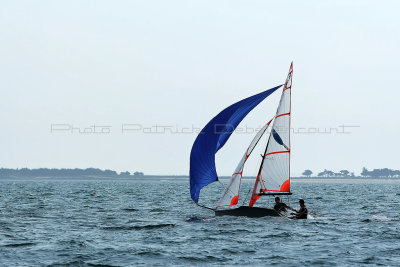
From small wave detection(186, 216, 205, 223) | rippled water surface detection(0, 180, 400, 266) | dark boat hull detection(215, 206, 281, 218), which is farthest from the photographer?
small wave detection(186, 216, 205, 223)

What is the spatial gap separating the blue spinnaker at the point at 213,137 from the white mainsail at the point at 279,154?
121 centimetres

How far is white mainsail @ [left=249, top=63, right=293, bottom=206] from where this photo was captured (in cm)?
2417

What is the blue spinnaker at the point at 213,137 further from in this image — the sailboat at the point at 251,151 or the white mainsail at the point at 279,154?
the white mainsail at the point at 279,154

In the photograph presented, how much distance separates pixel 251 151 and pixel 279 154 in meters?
1.35

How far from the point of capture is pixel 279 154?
79.6ft

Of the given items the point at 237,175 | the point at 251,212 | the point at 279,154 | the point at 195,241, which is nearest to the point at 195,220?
the point at 251,212

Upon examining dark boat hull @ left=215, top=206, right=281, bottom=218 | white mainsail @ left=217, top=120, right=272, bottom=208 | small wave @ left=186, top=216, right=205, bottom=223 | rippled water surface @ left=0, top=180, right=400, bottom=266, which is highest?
white mainsail @ left=217, top=120, right=272, bottom=208

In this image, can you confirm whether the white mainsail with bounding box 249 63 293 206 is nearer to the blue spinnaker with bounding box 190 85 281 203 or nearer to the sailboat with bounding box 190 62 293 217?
the sailboat with bounding box 190 62 293 217

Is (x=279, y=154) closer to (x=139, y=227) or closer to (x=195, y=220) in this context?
(x=195, y=220)

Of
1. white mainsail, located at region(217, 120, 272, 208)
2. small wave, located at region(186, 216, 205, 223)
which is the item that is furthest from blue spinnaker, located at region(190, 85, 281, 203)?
small wave, located at region(186, 216, 205, 223)

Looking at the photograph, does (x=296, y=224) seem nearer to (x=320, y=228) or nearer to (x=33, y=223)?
(x=320, y=228)

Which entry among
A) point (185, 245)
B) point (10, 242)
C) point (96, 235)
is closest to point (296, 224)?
point (185, 245)

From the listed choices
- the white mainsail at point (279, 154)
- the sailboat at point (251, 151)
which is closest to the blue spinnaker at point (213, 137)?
the sailboat at point (251, 151)

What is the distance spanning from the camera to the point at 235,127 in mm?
24391
